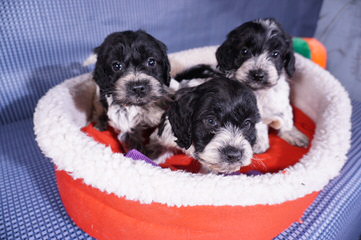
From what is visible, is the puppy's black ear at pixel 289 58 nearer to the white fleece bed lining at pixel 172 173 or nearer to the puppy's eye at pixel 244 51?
the puppy's eye at pixel 244 51

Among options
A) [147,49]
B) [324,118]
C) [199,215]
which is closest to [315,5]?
[324,118]

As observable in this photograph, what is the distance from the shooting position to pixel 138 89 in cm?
186

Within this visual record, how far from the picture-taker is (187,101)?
1700 mm

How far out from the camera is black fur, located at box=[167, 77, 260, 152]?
5.24ft

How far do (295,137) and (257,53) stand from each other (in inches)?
32.8

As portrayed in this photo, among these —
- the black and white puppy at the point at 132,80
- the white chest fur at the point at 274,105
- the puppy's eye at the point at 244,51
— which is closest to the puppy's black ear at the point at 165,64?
the black and white puppy at the point at 132,80

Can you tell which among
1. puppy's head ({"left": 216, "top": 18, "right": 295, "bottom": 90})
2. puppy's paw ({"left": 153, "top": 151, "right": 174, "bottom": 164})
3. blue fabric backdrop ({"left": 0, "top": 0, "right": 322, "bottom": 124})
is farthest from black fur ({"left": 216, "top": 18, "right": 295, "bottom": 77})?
blue fabric backdrop ({"left": 0, "top": 0, "right": 322, "bottom": 124})

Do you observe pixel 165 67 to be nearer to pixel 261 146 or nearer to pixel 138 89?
pixel 138 89

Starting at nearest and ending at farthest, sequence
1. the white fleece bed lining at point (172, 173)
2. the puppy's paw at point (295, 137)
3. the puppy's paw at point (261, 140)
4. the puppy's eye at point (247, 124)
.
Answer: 1. the white fleece bed lining at point (172, 173)
2. the puppy's eye at point (247, 124)
3. the puppy's paw at point (261, 140)
4. the puppy's paw at point (295, 137)

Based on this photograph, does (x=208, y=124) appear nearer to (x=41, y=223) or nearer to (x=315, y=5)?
(x=41, y=223)

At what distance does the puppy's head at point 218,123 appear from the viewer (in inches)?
60.4

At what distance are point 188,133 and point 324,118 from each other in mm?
1183

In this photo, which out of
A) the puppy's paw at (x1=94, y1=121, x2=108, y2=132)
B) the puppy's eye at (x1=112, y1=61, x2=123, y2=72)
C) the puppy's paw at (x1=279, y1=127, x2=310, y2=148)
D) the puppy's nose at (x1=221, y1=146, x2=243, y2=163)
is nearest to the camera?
the puppy's nose at (x1=221, y1=146, x2=243, y2=163)

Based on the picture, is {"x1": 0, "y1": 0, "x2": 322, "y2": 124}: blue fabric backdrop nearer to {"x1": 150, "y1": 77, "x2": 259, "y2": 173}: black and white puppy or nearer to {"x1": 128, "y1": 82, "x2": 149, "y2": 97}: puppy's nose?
{"x1": 128, "y1": 82, "x2": 149, "y2": 97}: puppy's nose
